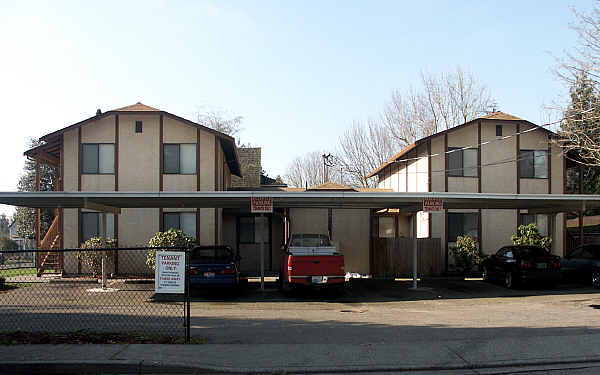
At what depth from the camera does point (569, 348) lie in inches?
319

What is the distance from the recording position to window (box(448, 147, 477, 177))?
23.7 meters

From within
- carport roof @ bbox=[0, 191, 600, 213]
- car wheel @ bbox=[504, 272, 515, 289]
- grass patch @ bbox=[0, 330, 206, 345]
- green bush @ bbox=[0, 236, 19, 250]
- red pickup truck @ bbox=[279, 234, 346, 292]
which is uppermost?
carport roof @ bbox=[0, 191, 600, 213]

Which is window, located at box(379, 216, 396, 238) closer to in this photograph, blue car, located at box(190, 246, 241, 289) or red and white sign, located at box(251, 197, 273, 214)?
red and white sign, located at box(251, 197, 273, 214)

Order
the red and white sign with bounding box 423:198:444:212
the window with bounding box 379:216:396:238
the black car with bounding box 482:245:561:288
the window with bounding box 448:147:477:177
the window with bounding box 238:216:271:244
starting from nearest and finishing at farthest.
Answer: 1. the red and white sign with bounding box 423:198:444:212
2. the black car with bounding box 482:245:561:288
3. the window with bounding box 448:147:477:177
4. the window with bounding box 238:216:271:244
5. the window with bounding box 379:216:396:238

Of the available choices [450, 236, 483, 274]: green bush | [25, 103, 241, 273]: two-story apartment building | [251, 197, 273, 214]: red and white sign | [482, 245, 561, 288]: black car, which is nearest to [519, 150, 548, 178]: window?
[450, 236, 483, 274]: green bush

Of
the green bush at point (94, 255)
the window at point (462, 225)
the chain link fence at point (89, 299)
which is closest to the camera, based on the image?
the chain link fence at point (89, 299)

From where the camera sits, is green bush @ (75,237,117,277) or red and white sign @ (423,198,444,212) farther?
green bush @ (75,237,117,277)

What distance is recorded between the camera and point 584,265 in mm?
18656

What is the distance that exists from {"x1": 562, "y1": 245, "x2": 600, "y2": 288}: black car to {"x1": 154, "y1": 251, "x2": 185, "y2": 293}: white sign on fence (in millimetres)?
15167

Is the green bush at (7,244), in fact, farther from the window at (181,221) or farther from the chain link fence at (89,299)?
the window at (181,221)

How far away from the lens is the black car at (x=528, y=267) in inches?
679

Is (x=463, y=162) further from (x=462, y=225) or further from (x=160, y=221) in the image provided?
(x=160, y=221)

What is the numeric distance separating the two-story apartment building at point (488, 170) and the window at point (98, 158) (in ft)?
42.4

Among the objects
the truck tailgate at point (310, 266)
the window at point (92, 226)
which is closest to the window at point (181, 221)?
Result: the window at point (92, 226)
